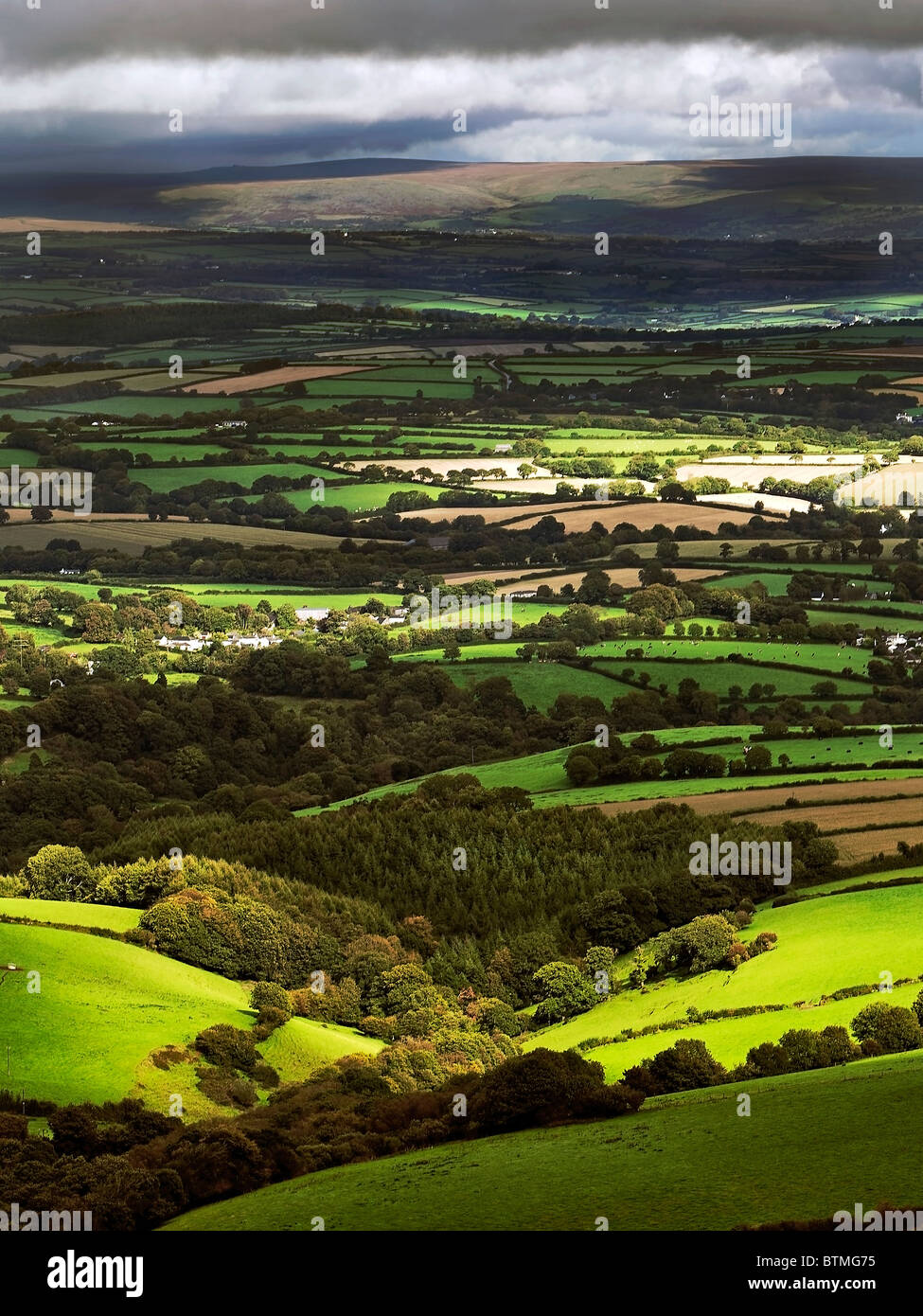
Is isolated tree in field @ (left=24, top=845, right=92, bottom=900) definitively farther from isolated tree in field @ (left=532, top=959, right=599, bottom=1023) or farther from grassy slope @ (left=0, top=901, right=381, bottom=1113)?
isolated tree in field @ (left=532, top=959, right=599, bottom=1023)

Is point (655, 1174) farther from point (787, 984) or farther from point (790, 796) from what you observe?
point (790, 796)

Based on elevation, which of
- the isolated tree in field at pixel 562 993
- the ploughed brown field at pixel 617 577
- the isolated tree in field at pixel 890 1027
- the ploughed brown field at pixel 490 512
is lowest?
the isolated tree in field at pixel 562 993

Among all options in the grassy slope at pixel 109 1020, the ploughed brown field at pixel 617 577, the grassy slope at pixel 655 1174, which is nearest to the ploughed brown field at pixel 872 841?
the grassy slope at pixel 109 1020

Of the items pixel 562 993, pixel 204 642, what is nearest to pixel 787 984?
pixel 562 993

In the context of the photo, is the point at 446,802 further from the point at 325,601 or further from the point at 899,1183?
the point at 325,601

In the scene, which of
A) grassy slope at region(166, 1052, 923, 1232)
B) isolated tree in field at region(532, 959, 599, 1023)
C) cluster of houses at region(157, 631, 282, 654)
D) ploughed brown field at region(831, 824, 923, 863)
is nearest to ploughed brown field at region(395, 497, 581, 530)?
cluster of houses at region(157, 631, 282, 654)

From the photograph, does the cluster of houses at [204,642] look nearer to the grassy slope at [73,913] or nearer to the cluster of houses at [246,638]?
the cluster of houses at [246,638]

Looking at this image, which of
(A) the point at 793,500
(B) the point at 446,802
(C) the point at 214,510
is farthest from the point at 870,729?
(C) the point at 214,510
